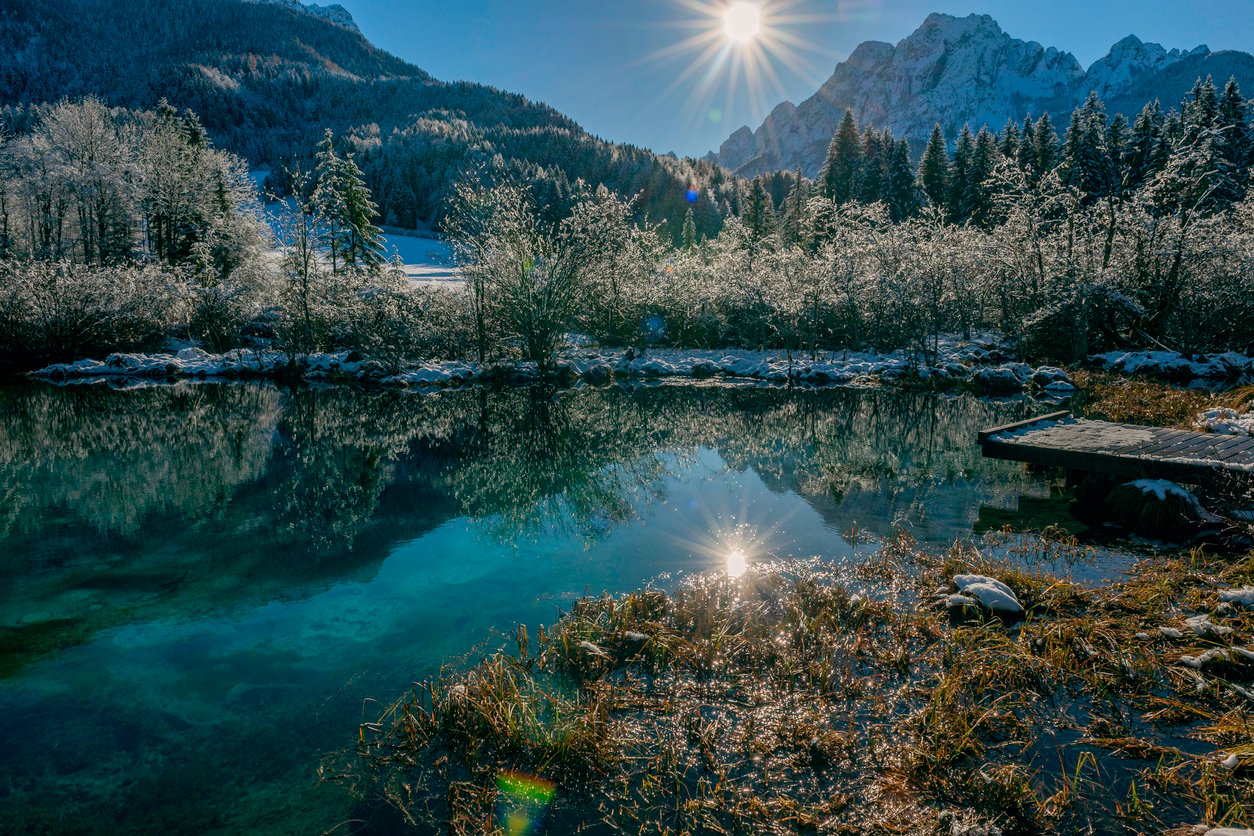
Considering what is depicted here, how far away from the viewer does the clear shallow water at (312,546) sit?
4.36m

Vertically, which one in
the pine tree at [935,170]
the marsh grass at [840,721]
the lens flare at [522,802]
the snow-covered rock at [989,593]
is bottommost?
the lens flare at [522,802]

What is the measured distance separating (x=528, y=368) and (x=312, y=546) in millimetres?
18987

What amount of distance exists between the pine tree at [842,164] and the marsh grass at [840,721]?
57.9 meters

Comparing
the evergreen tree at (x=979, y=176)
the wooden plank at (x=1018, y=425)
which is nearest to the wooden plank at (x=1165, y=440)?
the wooden plank at (x=1018, y=425)

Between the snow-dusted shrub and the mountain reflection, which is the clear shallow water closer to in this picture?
the mountain reflection

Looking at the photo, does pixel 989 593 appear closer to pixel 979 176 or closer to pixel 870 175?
pixel 979 176

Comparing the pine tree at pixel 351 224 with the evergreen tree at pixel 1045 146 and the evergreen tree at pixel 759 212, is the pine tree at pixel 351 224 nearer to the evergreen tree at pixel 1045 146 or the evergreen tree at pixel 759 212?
the evergreen tree at pixel 759 212

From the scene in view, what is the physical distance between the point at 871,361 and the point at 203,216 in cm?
4300

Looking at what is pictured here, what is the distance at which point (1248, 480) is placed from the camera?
8.00 m

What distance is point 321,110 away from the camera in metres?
145

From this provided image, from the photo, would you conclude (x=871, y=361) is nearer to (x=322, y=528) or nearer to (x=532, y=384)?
(x=532, y=384)

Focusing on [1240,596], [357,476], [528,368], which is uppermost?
[528,368]

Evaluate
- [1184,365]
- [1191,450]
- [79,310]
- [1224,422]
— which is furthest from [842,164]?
[79,310]

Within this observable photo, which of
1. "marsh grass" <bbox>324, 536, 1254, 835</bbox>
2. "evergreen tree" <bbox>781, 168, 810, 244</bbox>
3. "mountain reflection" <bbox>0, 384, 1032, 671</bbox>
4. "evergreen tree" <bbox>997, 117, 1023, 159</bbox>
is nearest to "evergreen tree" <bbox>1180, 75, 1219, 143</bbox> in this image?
"evergreen tree" <bbox>997, 117, 1023, 159</bbox>
